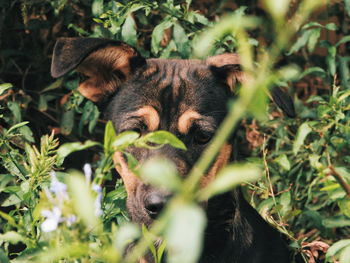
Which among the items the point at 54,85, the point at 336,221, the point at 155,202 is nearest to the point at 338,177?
the point at 155,202

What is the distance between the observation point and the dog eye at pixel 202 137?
3471mm

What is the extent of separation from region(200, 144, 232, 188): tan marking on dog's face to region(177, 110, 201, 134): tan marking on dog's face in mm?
271

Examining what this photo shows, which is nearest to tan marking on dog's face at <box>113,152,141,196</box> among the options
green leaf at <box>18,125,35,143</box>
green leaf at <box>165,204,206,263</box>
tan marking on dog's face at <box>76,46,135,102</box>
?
tan marking on dog's face at <box>76,46,135,102</box>

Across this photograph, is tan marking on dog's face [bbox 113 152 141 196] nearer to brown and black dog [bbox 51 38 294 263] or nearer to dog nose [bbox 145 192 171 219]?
brown and black dog [bbox 51 38 294 263]

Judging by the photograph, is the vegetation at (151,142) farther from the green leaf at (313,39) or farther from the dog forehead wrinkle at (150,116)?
the dog forehead wrinkle at (150,116)

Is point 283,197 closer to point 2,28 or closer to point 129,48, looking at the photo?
point 129,48

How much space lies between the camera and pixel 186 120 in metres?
3.39

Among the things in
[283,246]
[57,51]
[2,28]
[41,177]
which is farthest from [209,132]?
[2,28]

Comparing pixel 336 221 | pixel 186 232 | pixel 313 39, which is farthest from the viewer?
pixel 313 39

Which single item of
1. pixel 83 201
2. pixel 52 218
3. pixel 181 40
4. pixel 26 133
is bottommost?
pixel 26 133

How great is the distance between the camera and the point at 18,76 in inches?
193

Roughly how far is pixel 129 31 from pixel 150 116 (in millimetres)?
776

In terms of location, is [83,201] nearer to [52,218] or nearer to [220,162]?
[52,218]

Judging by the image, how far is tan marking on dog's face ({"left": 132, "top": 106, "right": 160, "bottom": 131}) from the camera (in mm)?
3363
